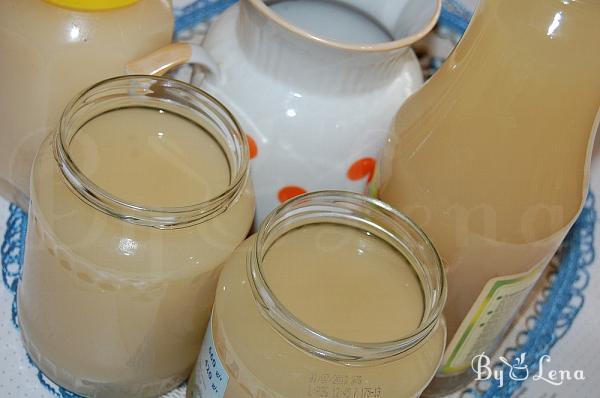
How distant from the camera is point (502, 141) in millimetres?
572

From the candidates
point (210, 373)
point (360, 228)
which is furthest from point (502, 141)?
point (210, 373)

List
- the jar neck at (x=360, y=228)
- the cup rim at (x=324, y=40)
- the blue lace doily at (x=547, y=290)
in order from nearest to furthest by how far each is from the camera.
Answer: the jar neck at (x=360, y=228), the cup rim at (x=324, y=40), the blue lace doily at (x=547, y=290)

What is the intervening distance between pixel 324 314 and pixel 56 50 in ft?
0.92

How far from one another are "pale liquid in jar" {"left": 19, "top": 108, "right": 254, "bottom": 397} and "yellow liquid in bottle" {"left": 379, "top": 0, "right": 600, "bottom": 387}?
0.43 feet

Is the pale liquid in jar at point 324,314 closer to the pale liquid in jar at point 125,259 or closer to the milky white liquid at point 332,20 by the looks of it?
the pale liquid in jar at point 125,259

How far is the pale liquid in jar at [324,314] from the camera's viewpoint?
0.54 meters

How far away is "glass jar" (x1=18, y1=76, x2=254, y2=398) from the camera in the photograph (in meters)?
0.57

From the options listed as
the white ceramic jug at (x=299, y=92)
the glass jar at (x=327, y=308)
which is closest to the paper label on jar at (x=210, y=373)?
the glass jar at (x=327, y=308)

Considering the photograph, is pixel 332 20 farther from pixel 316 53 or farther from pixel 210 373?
A: pixel 210 373

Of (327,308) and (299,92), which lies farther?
(299,92)

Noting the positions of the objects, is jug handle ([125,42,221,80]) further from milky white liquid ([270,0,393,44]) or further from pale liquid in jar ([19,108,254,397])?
milky white liquid ([270,0,393,44])

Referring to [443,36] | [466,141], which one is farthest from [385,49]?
[443,36]

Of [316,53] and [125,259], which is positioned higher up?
[316,53]

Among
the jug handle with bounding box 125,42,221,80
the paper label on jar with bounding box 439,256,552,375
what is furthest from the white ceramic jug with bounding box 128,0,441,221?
the paper label on jar with bounding box 439,256,552,375
